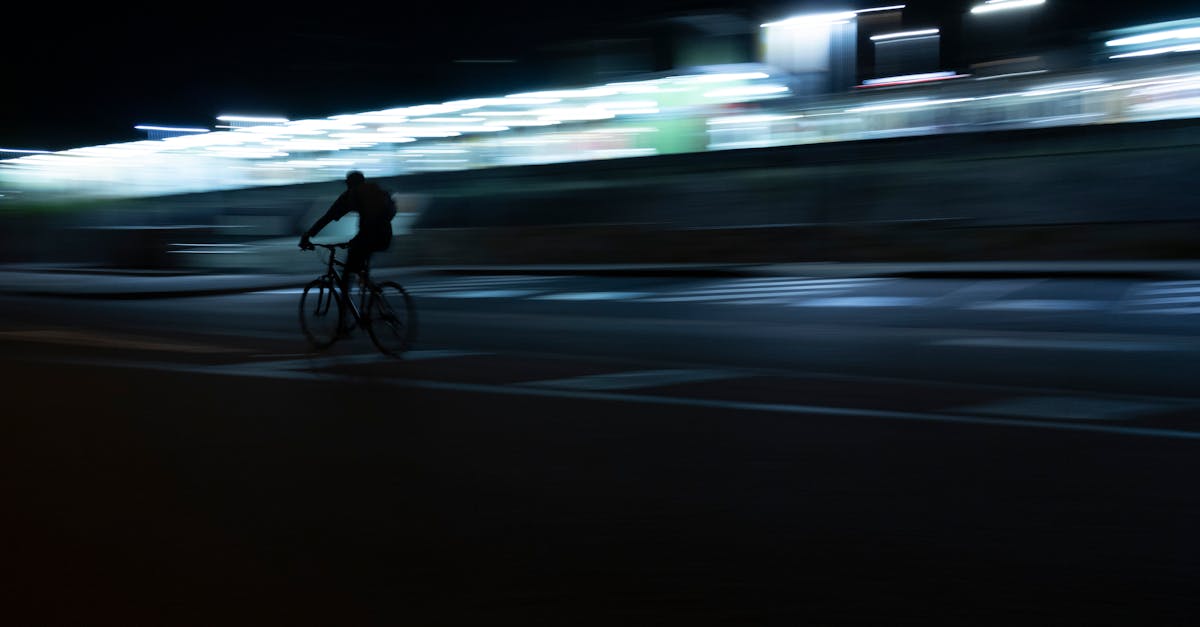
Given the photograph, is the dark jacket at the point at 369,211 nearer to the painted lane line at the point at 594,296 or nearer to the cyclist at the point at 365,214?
the cyclist at the point at 365,214

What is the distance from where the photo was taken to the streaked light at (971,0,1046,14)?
37875 millimetres

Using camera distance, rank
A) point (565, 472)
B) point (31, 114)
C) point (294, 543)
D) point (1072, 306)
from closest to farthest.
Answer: point (294, 543) < point (565, 472) < point (1072, 306) < point (31, 114)

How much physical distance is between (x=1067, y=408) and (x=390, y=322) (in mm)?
6243

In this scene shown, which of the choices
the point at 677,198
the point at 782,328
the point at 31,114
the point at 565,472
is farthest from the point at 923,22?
the point at 31,114

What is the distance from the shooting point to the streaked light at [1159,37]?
26.0m

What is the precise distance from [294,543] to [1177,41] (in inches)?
1047

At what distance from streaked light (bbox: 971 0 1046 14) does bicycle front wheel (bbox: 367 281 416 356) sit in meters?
31.9

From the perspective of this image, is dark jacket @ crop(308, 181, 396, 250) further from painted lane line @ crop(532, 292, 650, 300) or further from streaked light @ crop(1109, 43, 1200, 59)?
streaked light @ crop(1109, 43, 1200, 59)

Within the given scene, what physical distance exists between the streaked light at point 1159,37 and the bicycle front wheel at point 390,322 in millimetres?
21697

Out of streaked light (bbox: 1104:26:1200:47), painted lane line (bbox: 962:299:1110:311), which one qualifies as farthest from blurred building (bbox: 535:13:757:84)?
painted lane line (bbox: 962:299:1110:311)

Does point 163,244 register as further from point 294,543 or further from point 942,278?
point 294,543

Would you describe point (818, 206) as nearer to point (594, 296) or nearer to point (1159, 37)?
point (1159, 37)

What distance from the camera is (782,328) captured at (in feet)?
43.5

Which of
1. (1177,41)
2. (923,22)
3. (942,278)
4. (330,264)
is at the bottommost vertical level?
(942,278)
